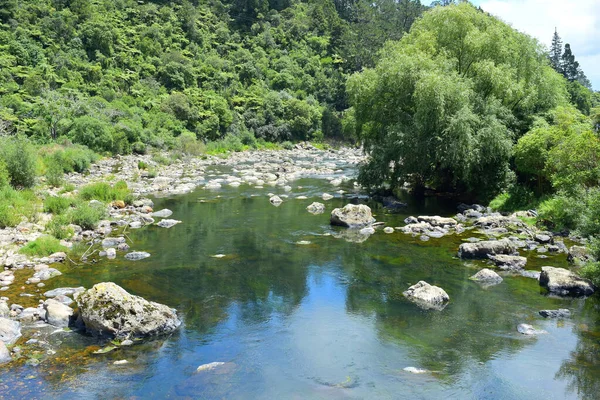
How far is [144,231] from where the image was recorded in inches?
930

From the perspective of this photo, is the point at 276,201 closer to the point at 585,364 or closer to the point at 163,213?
the point at 163,213

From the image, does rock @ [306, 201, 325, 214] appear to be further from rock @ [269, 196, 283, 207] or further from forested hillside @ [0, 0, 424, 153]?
forested hillside @ [0, 0, 424, 153]

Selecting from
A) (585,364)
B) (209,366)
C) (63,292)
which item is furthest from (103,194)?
(585,364)

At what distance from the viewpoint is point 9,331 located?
11.8 metres

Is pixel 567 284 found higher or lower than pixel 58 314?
higher

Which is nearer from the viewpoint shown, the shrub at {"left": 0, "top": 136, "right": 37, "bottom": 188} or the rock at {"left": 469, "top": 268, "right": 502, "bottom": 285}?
the rock at {"left": 469, "top": 268, "right": 502, "bottom": 285}

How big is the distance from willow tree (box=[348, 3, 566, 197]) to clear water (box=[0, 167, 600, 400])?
895 centimetres

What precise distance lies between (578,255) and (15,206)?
25246mm

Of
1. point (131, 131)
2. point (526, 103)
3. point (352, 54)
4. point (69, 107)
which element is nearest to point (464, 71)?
point (526, 103)

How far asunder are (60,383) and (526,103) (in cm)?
2991

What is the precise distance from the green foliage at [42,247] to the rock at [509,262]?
1742cm

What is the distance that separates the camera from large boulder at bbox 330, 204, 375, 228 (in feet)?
83.0

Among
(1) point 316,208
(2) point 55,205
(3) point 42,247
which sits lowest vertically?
(3) point 42,247

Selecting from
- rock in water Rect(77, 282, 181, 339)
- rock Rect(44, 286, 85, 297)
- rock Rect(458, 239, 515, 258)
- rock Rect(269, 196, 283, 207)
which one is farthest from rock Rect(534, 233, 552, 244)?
rock Rect(44, 286, 85, 297)
